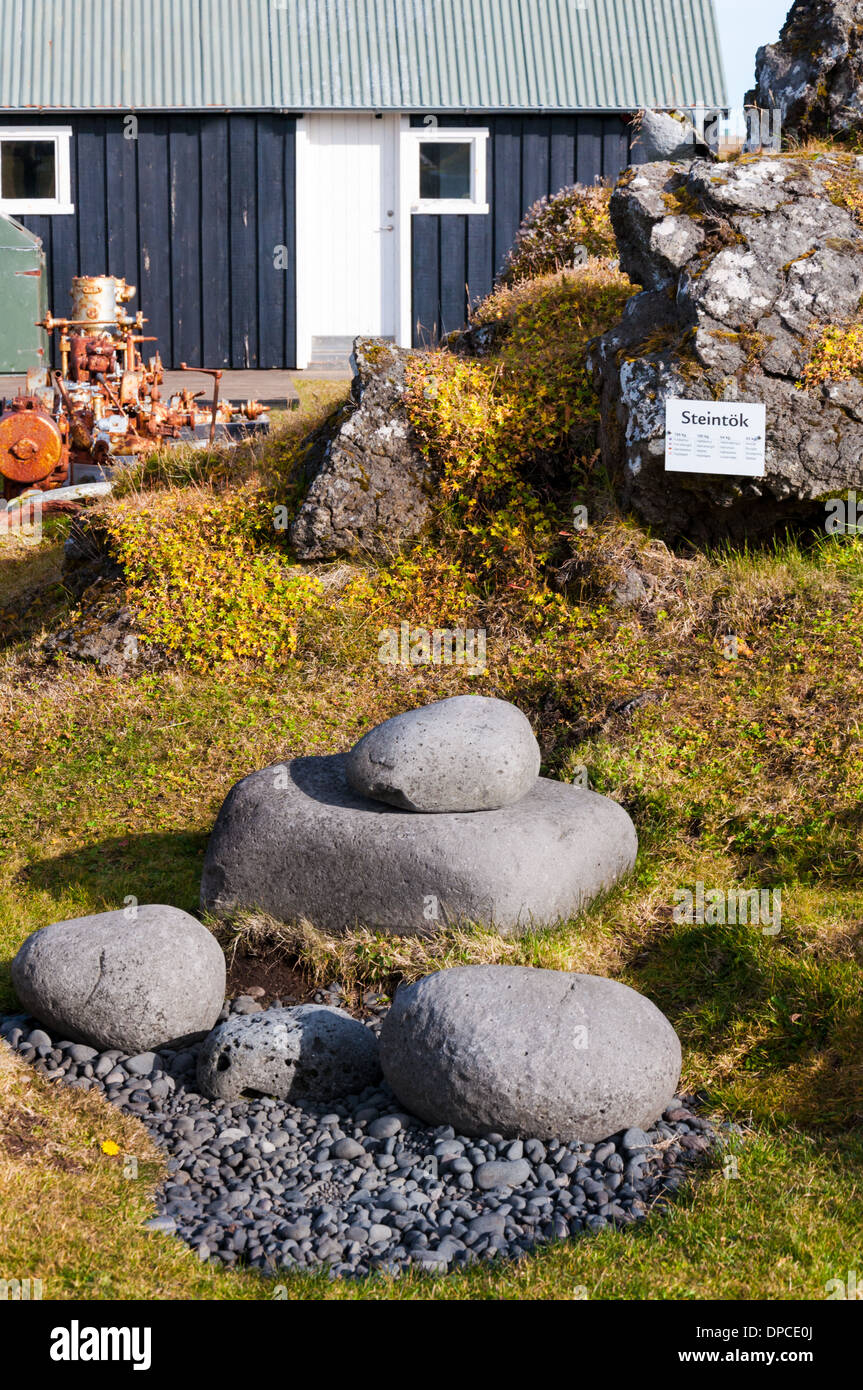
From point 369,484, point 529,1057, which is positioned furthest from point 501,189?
point 529,1057

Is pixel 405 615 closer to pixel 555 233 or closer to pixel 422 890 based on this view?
pixel 422 890

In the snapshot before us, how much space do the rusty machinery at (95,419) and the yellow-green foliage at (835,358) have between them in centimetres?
500

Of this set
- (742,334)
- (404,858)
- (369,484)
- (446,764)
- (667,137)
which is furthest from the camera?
(667,137)

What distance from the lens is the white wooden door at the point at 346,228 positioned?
15773 millimetres

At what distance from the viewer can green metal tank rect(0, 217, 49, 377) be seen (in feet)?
48.0

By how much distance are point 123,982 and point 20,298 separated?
12.0 meters

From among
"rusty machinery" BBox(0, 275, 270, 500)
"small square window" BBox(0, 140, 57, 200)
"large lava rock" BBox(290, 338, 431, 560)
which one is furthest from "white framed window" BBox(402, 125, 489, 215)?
"large lava rock" BBox(290, 338, 431, 560)

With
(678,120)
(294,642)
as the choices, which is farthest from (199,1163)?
(678,120)

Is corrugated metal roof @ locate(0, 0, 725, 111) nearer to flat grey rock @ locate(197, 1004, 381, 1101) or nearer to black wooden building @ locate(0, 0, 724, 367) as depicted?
black wooden building @ locate(0, 0, 724, 367)

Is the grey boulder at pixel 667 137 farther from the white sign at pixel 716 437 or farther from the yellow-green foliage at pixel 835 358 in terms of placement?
the white sign at pixel 716 437

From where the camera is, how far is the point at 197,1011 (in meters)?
5.17

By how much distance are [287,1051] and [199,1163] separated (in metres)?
0.55

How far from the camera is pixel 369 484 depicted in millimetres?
8445

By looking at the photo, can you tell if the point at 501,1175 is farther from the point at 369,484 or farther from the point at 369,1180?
the point at 369,484
